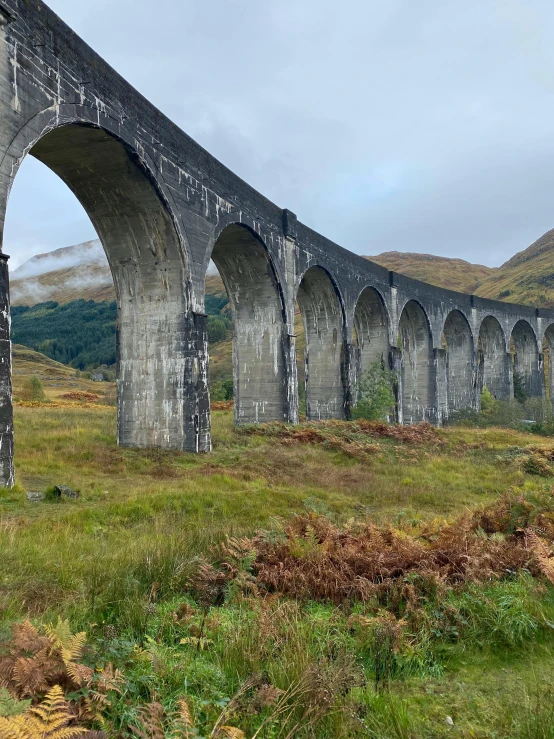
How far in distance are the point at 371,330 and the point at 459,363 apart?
1225cm

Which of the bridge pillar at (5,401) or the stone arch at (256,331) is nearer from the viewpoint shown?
the bridge pillar at (5,401)

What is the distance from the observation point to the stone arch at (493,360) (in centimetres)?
4219

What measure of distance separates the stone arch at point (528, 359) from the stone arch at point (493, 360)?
162 inches

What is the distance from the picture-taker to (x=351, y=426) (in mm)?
21688

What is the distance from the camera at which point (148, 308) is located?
15.2 metres

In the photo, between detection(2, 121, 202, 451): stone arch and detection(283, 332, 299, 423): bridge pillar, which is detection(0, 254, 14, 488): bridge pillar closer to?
detection(2, 121, 202, 451): stone arch

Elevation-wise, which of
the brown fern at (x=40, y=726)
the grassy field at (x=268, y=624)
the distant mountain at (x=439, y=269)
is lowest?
the grassy field at (x=268, y=624)

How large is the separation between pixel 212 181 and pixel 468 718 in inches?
641

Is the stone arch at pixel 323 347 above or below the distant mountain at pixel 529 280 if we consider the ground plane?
below

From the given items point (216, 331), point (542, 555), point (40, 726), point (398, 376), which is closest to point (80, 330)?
point (216, 331)

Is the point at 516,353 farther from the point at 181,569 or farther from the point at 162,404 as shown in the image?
the point at 181,569

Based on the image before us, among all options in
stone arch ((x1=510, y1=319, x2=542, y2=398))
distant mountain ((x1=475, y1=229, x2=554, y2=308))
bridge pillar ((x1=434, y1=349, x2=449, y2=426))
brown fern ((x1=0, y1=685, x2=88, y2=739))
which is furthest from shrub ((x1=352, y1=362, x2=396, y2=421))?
distant mountain ((x1=475, y1=229, x2=554, y2=308))

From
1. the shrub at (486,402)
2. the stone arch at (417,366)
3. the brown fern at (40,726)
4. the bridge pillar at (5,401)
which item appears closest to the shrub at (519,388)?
the shrub at (486,402)

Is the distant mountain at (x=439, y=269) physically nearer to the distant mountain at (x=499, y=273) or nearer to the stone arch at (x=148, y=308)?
the distant mountain at (x=499, y=273)
